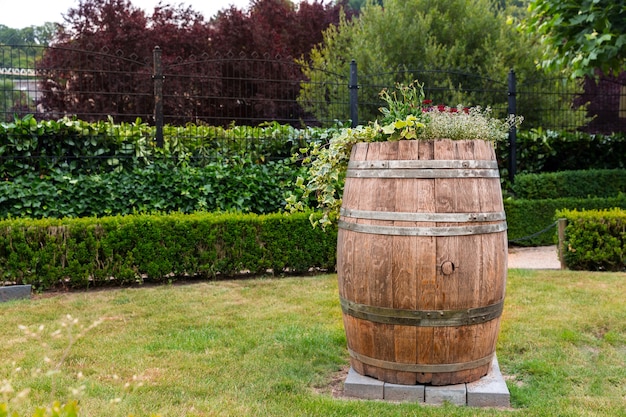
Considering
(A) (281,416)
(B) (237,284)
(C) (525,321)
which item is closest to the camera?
(A) (281,416)

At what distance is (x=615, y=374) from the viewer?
4090 mm

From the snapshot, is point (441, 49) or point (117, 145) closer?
point (117, 145)

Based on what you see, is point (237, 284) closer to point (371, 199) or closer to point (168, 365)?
point (168, 365)

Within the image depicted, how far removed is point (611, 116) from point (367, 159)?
17926 mm

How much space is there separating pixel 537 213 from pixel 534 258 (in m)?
1.30

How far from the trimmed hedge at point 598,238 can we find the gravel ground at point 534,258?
795mm

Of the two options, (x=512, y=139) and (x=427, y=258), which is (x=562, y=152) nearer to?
(x=512, y=139)

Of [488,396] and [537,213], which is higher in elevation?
[537,213]

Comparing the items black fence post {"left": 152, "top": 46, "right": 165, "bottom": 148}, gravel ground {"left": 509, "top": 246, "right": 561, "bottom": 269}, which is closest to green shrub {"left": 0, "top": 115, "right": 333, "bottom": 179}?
black fence post {"left": 152, "top": 46, "right": 165, "bottom": 148}

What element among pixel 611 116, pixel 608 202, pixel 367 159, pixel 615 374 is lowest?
pixel 615 374

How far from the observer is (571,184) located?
11211mm

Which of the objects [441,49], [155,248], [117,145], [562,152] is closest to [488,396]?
[155,248]

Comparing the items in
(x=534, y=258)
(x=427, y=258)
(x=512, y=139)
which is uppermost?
(x=512, y=139)

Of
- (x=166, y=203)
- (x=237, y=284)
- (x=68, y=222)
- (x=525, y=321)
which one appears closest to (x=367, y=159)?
(x=525, y=321)
